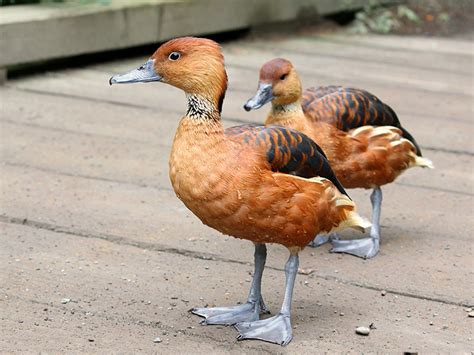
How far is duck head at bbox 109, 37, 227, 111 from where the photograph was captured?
3.94 m

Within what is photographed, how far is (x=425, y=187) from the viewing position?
640 cm

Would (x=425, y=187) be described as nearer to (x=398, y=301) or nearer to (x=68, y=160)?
(x=398, y=301)

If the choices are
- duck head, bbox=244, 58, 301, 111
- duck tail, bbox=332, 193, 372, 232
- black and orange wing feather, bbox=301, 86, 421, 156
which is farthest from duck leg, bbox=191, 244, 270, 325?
black and orange wing feather, bbox=301, 86, 421, 156

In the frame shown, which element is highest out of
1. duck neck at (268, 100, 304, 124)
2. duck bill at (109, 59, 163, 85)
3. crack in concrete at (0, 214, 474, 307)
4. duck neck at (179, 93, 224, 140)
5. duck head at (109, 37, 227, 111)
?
duck head at (109, 37, 227, 111)

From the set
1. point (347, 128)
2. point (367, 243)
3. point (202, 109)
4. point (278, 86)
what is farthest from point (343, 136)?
point (202, 109)

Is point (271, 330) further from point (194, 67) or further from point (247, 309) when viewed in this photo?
point (194, 67)

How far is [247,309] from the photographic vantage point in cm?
431

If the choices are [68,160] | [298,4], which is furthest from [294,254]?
[298,4]

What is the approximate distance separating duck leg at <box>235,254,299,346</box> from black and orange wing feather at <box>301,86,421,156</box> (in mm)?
1160

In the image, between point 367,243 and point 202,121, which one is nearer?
point 202,121

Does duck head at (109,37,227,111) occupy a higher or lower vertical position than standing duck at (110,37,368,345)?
higher

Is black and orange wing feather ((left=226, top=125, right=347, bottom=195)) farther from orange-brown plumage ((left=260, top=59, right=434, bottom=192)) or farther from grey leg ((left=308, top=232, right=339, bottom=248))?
grey leg ((left=308, top=232, right=339, bottom=248))

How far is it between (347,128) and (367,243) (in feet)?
2.07

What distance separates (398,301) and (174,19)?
5.52 m
